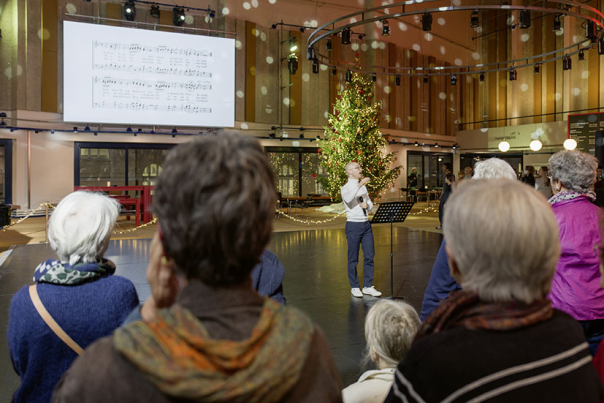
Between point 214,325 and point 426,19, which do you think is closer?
point 214,325

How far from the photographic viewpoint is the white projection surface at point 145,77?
42.7ft

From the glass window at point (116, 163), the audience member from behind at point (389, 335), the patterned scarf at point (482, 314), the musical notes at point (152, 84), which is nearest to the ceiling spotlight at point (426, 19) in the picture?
the audience member from behind at point (389, 335)

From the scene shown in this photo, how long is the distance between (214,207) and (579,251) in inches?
90.7

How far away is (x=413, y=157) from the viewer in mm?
21922

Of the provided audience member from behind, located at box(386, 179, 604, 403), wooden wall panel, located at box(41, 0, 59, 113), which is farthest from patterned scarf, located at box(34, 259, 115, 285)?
wooden wall panel, located at box(41, 0, 59, 113)

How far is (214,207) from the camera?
82cm

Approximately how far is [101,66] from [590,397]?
14.2 metres

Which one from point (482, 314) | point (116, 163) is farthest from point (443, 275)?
point (116, 163)

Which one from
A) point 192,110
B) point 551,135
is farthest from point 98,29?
point 551,135

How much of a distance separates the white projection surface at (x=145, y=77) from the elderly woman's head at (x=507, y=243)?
13884mm

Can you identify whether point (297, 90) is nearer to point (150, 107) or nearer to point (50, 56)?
point (150, 107)

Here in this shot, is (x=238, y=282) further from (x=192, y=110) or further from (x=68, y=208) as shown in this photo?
(x=192, y=110)

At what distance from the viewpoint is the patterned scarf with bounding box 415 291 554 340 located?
0.98 metres

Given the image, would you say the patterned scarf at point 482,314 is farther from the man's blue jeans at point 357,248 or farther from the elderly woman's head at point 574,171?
the man's blue jeans at point 357,248
